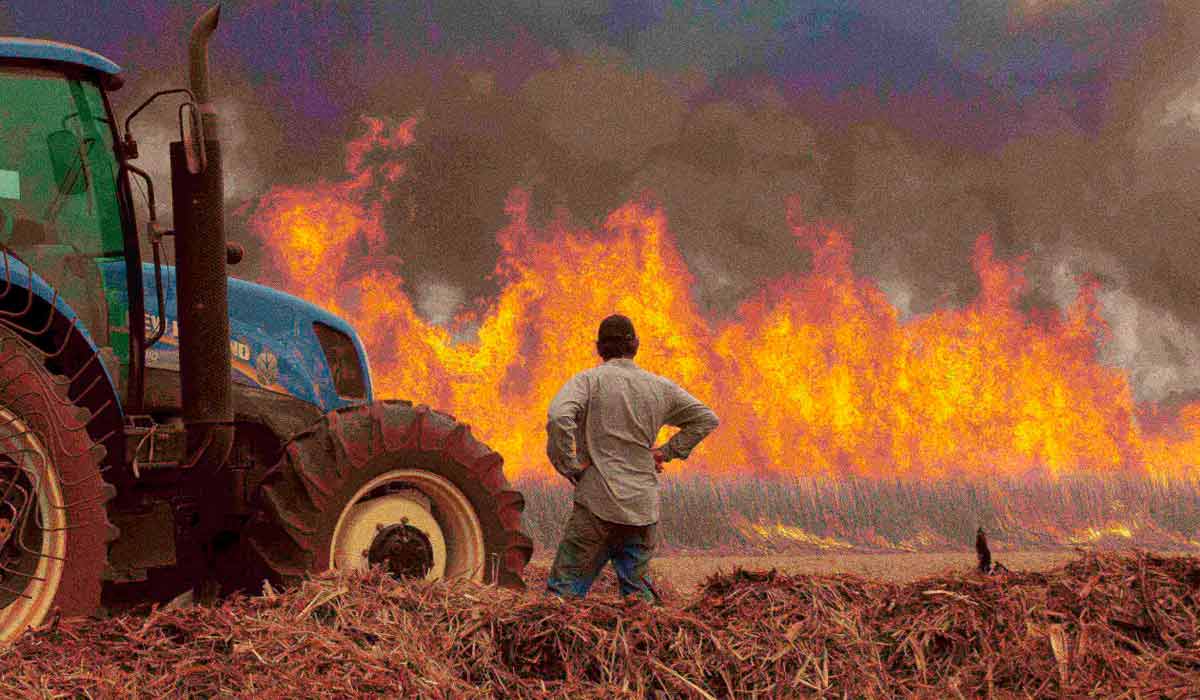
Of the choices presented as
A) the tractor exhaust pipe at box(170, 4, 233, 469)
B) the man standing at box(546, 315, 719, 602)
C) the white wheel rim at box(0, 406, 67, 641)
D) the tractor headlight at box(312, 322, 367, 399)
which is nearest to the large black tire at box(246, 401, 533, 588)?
the tractor exhaust pipe at box(170, 4, 233, 469)

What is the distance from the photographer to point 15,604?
17.9ft

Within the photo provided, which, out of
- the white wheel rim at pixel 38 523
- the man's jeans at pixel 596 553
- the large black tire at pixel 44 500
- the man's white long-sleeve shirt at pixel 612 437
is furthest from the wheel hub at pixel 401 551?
the white wheel rim at pixel 38 523

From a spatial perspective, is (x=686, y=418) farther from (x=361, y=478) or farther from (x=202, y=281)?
(x=202, y=281)

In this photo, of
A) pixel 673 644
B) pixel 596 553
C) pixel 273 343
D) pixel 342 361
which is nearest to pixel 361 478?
pixel 596 553

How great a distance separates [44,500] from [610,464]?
9.18 feet

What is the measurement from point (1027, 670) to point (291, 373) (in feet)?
16.3

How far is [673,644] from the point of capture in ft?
16.1

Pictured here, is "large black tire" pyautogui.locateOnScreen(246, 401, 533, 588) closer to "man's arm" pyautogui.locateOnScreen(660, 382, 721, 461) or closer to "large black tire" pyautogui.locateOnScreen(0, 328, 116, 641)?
"man's arm" pyautogui.locateOnScreen(660, 382, 721, 461)

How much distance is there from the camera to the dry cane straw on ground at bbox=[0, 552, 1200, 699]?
473 centimetres

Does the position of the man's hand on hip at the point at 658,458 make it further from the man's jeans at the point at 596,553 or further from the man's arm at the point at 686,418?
the man's jeans at the point at 596,553

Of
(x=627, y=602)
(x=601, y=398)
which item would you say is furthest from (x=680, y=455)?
(x=627, y=602)

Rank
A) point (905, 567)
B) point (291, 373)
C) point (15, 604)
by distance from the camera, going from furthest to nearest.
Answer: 1. point (905, 567)
2. point (291, 373)
3. point (15, 604)

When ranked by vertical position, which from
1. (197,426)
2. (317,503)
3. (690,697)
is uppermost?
(197,426)

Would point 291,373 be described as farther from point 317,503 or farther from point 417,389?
point 417,389
